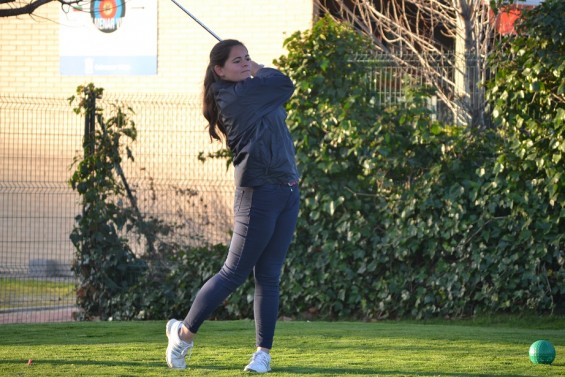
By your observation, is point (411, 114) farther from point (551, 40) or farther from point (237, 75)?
point (237, 75)

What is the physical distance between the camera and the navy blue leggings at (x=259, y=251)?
16.1ft

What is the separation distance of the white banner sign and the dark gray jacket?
10.5 m

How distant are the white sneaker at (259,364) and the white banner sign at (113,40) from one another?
35.4 feet

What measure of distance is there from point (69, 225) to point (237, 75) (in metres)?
7.22

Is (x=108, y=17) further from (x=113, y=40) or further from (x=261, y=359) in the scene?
(x=261, y=359)

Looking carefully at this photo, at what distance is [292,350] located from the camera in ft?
19.7

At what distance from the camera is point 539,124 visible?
8.96m

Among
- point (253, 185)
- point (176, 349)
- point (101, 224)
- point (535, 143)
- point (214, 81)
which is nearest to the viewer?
point (253, 185)

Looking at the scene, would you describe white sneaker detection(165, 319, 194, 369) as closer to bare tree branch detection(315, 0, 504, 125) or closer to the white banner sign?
bare tree branch detection(315, 0, 504, 125)

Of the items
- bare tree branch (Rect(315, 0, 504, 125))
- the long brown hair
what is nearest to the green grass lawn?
the long brown hair

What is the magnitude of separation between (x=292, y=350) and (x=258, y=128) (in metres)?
1.74

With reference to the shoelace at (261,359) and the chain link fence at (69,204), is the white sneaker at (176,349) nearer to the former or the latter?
the shoelace at (261,359)

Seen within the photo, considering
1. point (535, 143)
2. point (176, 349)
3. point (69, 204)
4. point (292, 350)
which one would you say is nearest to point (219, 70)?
point (176, 349)

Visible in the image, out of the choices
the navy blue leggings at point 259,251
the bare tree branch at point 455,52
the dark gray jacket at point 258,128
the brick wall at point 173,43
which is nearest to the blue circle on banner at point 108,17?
the brick wall at point 173,43
